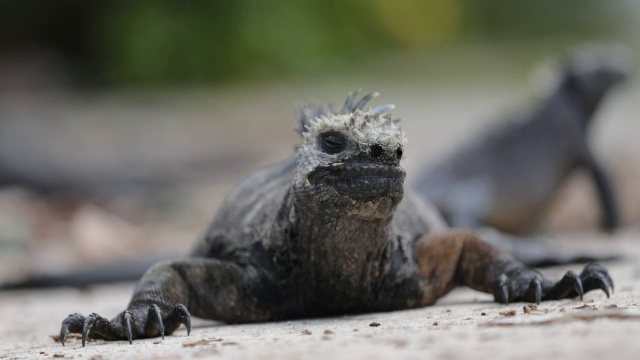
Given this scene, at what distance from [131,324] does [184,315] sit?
0.25 metres

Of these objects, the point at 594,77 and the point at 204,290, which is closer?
the point at 204,290

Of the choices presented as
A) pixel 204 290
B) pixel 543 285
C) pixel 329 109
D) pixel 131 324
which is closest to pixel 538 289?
pixel 543 285

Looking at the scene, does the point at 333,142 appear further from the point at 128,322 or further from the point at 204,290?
the point at 128,322

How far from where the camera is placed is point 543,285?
4.81m

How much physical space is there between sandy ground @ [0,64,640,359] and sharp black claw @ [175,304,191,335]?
0.08 metres

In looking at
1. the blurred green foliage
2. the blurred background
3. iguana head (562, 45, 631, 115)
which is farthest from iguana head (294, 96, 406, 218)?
the blurred green foliage

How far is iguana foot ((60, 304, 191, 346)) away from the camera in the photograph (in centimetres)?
443

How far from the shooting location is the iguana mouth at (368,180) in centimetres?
431

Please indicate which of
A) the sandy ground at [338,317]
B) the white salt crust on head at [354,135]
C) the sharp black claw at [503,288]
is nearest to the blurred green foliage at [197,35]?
the sandy ground at [338,317]

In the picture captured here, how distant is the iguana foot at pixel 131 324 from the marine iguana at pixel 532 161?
6.67m

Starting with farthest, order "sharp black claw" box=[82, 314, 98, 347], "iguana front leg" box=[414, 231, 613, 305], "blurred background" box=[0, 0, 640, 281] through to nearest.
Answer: "blurred background" box=[0, 0, 640, 281]
"iguana front leg" box=[414, 231, 613, 305]
"sharp black claw" box=[82, 314, 98, 347]

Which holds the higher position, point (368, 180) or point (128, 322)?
point (368, 180)

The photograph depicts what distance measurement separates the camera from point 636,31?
3284cm

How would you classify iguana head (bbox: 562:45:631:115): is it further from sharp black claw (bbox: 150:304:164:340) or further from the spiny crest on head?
sharp black claw (bbox: 150:304:164:340)
